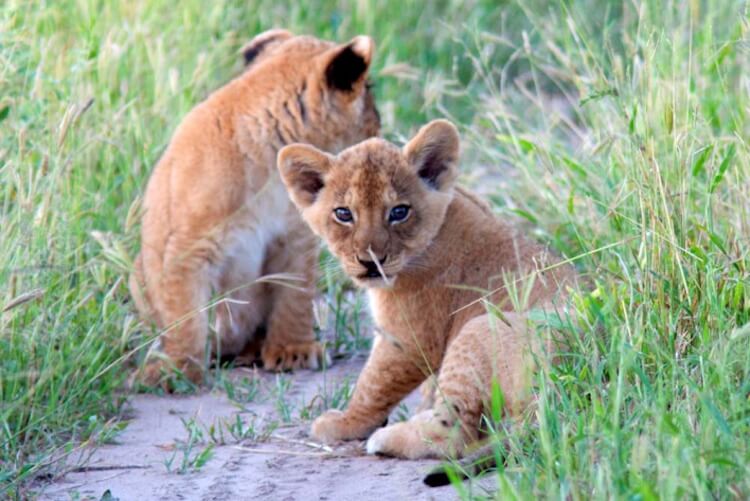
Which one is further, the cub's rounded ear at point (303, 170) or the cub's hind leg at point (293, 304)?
the cub's hind leg at point (293, 304)

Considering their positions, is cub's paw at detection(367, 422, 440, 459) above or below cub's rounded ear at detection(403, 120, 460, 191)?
below

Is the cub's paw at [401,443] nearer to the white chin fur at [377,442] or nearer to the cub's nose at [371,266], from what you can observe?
the white chin fur at [377,442]

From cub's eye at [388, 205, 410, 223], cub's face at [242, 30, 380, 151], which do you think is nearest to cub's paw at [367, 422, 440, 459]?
cub's eye at [388, 205, 410, 223]

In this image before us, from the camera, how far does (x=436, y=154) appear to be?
482 centimetres

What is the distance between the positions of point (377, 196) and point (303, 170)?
0.39m

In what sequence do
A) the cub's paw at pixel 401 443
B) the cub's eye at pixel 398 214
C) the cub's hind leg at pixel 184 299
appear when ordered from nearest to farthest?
1. the cub's paw at pixel 401 443
2. the cub's eye at pixel 398 214
3. the cub's hind leg at pixel 184 299

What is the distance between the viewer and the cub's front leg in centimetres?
454

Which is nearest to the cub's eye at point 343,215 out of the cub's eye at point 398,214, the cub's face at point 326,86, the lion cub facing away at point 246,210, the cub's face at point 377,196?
the cub's face at point 377,196

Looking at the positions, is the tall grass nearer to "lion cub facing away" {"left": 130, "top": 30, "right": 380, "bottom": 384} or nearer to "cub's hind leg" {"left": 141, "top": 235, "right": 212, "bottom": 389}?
"lion cub facing away" {"left": 130, "top": 30, "right": 380, "bottom": 384}

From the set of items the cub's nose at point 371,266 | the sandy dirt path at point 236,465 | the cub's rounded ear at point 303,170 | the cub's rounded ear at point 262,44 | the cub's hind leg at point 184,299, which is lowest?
the sandy dirt path at point 236,465

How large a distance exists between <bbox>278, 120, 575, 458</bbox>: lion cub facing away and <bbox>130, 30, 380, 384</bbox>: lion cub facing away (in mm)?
808

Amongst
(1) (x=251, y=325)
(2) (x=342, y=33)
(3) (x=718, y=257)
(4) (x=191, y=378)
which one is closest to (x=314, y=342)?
(1) (x=251, y=325)

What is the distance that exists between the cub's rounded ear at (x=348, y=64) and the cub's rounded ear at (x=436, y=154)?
1165 millimetres

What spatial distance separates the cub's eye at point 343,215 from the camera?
4652 mm
